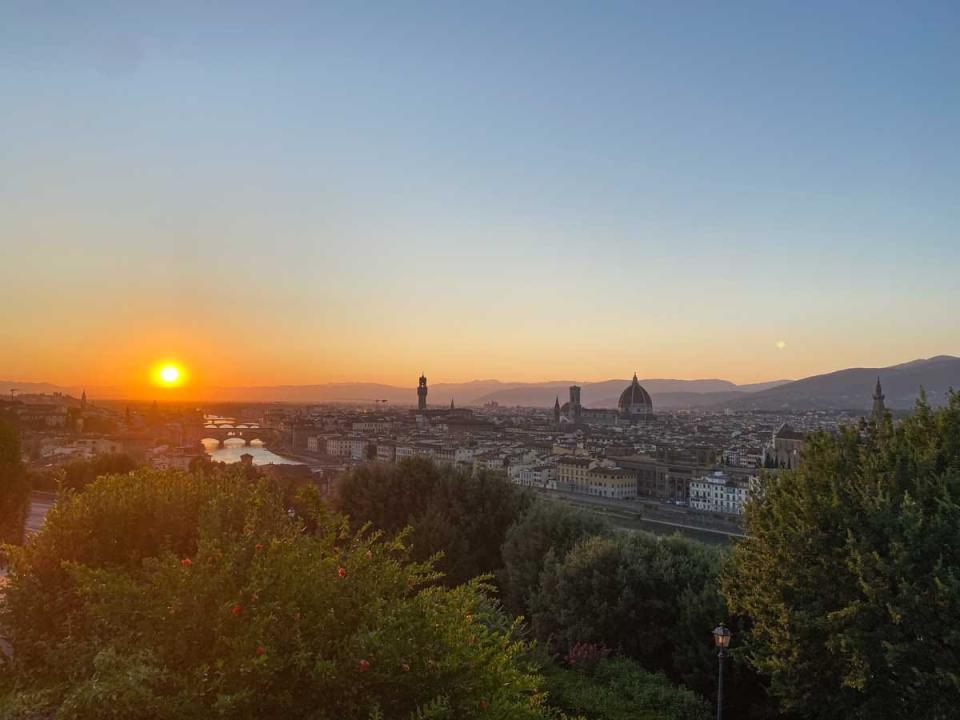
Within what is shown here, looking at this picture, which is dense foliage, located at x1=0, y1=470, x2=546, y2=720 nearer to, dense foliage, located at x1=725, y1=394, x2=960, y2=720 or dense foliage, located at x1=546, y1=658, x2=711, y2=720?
dense foliage, located at x1=546, y1=658, x2=711, y2=720

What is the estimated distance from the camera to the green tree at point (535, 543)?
13.6 metres

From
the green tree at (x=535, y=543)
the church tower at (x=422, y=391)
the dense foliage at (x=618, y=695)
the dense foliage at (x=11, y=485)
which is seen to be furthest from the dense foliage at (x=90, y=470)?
the church tower at (x=422, y=391)

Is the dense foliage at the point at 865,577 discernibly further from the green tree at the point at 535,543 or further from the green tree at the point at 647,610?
the green tree at the point at 535,543

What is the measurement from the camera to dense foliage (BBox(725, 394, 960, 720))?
6887 millimetres

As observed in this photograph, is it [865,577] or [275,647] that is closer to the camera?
[275,647]

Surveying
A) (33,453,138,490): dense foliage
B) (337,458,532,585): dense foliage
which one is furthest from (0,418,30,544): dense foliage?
(33,453,138,490): dense foliage

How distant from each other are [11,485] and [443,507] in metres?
8.66

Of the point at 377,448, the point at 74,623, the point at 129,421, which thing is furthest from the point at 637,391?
the point at 74,623

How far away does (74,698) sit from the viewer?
324cm

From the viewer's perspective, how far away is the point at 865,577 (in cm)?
730

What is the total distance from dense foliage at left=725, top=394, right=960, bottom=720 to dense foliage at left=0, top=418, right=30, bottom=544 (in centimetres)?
1260

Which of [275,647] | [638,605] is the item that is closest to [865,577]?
[638,605]

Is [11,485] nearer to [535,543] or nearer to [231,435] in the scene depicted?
[535,543]

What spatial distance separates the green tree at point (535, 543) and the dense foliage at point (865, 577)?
494 cm
